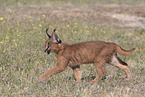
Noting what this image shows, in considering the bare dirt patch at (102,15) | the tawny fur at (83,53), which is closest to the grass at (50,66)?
the tawny fur at (83,53)

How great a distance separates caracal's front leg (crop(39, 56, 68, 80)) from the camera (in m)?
5.68

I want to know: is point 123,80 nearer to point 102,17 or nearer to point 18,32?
point 18,32

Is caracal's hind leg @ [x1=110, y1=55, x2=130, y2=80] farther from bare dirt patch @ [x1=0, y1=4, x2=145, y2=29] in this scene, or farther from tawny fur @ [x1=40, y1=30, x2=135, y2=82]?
bare dirt patch @ [x1=0, y1=4, x2=145, y2=29]

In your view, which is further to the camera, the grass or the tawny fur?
the tawny fur

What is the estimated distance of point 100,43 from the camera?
20.4 feet

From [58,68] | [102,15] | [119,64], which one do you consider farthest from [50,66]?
[102,15]

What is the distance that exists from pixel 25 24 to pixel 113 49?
17.1ft

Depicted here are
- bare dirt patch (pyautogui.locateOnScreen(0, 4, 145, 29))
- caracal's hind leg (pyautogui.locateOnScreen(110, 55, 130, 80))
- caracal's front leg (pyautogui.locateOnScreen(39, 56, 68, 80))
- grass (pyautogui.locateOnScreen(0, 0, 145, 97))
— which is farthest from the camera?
bare dirt patch (pyautogui.locateOnScreen(0, 4, 145, 29))

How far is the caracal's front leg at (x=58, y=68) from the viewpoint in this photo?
5676mm

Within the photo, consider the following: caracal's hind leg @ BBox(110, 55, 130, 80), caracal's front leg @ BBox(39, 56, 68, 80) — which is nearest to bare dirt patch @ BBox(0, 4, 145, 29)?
caracal's hind leg @ BBox(110, 55, 130, 80)

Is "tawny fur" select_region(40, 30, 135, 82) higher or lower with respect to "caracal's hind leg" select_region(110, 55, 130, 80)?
higher

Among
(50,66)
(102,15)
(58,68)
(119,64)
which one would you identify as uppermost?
(102,15)

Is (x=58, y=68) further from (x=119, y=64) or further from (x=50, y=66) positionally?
(x=119, y=64)

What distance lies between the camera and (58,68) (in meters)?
5.77
